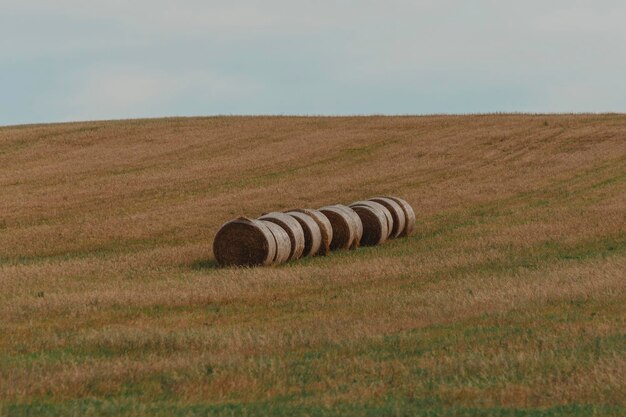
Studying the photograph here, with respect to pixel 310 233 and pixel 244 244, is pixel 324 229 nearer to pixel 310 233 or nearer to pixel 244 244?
pixel 310 233

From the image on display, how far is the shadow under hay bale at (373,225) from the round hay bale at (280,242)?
3.51 metres

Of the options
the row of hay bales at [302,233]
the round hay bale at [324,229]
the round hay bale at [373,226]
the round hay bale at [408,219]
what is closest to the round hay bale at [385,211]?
the row of hay bales at [302,233]

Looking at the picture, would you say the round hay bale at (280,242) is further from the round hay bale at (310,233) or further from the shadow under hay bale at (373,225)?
the shadow under hay bale at (373,225)

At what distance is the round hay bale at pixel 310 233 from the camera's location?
75.4 ft

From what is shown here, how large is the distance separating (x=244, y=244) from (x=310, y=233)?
162cm

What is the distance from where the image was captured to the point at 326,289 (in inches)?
718

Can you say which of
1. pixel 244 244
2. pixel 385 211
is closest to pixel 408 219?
pixel 385 211

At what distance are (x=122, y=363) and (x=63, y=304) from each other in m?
5.32

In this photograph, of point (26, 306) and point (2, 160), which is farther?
point (2, 160)

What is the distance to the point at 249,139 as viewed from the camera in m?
49.8

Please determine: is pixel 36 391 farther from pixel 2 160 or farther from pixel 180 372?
pixel 2 160

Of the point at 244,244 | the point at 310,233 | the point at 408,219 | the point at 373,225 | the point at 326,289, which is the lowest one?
the point at 326,289

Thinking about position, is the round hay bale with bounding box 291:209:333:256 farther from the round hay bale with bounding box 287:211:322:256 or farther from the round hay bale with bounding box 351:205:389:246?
the round hay bale with bounding box 351:205:389:246

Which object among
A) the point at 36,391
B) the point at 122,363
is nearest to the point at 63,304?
the point at 122,363
